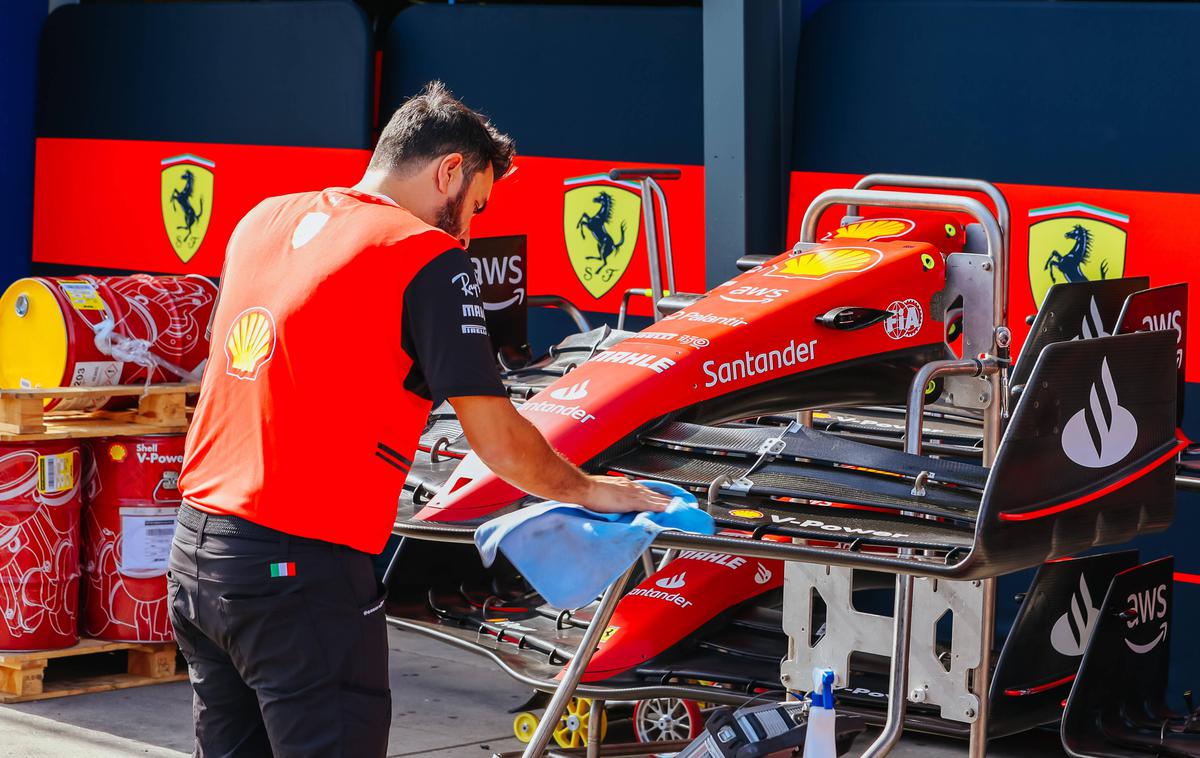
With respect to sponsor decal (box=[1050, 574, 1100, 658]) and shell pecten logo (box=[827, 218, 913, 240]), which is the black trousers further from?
sponsor decal (box=[1050, 574, 1100, 658])

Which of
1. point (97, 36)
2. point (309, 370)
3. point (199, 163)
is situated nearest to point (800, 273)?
point (309, 370)

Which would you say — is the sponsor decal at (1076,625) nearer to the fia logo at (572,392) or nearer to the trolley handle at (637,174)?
the fia logo at (572,392)

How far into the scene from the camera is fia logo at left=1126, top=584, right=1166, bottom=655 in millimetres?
4262

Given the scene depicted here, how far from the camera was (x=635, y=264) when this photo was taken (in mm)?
6508

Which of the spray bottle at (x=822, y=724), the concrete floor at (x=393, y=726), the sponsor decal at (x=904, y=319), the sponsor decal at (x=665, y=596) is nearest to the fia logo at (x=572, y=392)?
the sponsor decal at (x=904, y=319)

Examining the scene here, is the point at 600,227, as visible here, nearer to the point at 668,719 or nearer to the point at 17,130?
the point at 668,719

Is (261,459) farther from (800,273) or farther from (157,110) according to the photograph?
(157,110)

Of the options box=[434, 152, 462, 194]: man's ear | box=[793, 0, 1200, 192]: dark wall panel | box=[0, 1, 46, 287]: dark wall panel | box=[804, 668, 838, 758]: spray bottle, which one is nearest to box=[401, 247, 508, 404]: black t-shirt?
box=[434, 152, 462, 194]: man's ear

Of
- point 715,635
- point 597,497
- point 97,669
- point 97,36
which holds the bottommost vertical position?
point 97,669

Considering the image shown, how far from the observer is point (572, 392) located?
11.6ft

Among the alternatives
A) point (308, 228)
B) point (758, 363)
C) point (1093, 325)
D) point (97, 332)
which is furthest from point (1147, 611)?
point (97, 332)

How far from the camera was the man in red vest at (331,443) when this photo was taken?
271 cm

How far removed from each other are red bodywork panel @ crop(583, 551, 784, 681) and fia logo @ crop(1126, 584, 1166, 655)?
3.11 ft

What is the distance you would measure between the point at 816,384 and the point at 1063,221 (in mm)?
1966
